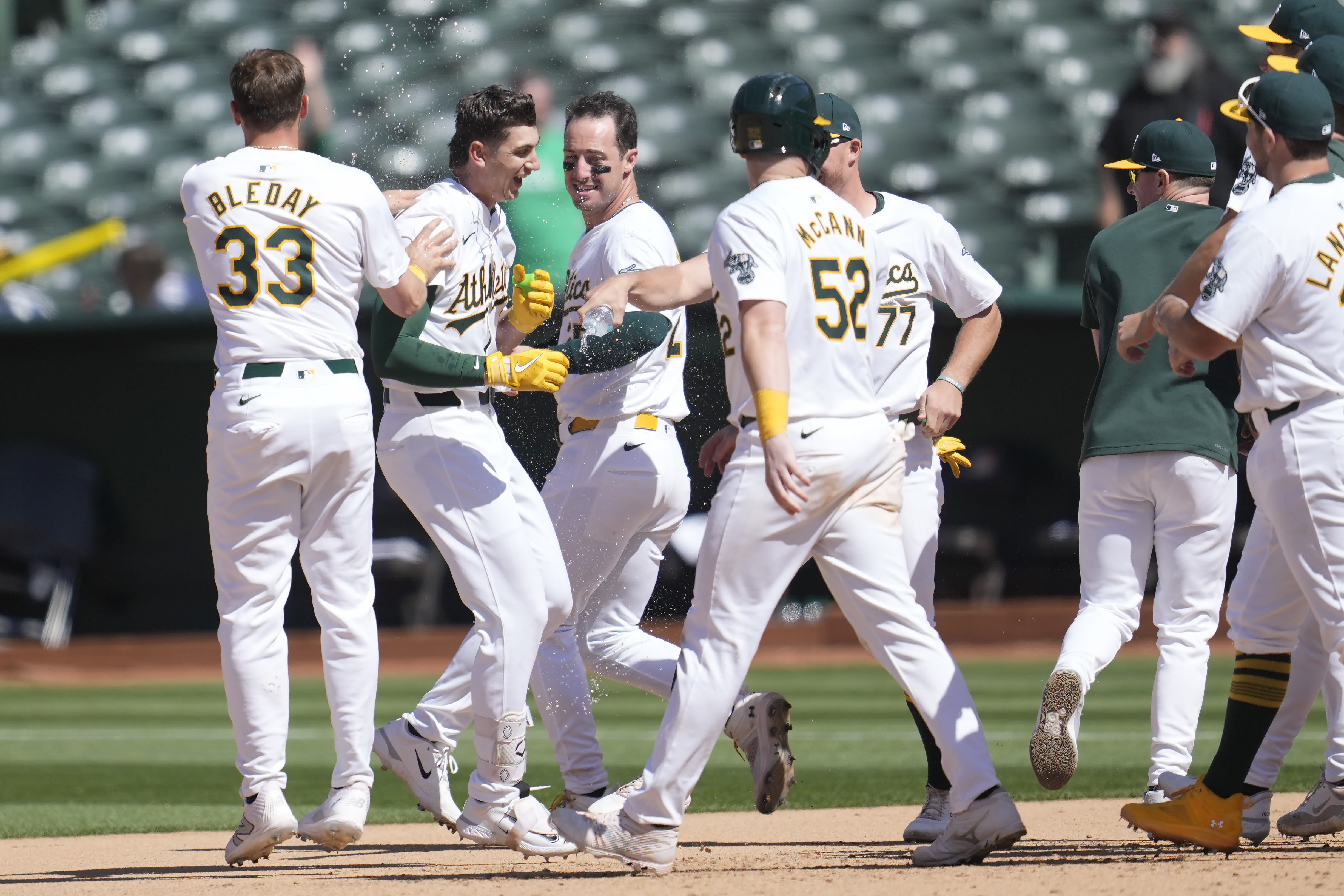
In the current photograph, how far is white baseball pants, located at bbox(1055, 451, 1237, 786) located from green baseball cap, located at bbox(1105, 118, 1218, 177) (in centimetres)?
89

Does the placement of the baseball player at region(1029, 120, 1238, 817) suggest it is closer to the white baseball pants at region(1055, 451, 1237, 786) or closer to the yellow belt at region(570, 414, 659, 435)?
the white baseball pants at region(1055, 451, 1237, 786)

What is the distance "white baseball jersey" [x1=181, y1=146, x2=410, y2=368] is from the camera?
13.9 feet

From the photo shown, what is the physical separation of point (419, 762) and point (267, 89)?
1939 millimetres

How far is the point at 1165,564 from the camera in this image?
4656 mm

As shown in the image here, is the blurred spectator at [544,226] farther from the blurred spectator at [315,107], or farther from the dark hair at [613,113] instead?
the dark hair at [613,113]

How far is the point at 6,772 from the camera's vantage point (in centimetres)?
755

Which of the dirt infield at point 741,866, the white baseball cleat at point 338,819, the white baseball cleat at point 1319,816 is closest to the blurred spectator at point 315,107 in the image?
the white baseball cleat at point 338,819

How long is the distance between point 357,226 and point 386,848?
1895 millimetres

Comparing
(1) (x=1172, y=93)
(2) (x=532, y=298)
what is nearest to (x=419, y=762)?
(2) (x=532, y=298)

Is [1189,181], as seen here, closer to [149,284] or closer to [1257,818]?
[1257,818]

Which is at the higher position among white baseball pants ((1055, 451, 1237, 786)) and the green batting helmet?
the green batting helmet

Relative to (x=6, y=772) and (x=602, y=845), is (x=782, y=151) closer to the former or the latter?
(x=602, y=845)

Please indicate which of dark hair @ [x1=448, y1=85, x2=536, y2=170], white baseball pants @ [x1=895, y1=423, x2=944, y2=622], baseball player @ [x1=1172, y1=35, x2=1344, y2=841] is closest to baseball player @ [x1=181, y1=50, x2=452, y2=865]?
dark hair @ [x1=448, y1=85, x2=536, y2=170]

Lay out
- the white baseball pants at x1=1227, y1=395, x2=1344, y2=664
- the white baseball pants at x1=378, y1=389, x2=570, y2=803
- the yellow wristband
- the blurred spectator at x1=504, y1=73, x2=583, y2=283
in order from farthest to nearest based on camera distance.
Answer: the blurred spectator at x1=504, y1=73, x2=583, y2=283
the white baseball pants at x1=378, y1=389, x2=570, y2=803
the white baseball pants at x1=1227, y1=395, x2=1344, y2=664
the yellow wristband
